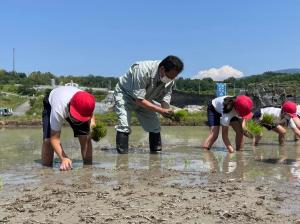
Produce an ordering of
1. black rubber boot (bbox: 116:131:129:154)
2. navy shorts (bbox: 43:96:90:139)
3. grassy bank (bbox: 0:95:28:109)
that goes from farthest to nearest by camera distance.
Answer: grassy bank (bbox: 0:95:28:109) < black rubber boot (bbox: 116:131:129:154) < navy shorts (bbox: 43:96:90:139)

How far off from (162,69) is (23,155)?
9.27ft

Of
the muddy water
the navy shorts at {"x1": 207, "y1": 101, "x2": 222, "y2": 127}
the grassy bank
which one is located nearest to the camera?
the muddy water

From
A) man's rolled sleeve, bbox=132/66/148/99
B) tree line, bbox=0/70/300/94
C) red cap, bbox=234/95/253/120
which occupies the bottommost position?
red cap, bbox=234/95/253/120

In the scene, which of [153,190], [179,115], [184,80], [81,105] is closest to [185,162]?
[179,115]

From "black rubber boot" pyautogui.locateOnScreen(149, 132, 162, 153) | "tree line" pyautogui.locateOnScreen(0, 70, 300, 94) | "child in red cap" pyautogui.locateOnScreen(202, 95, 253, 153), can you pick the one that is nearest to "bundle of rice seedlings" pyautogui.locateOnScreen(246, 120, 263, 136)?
"child in red cap" pyautogui.locateOnScreen(202, 95, 253, 153)

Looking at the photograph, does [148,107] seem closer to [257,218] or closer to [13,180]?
[13,180]

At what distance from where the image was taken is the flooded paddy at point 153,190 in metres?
3.76

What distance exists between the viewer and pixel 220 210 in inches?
154

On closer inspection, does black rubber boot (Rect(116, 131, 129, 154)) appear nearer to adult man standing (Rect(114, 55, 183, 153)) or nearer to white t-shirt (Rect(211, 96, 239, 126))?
adult man standing (Rect(114, 55, 183, 153))

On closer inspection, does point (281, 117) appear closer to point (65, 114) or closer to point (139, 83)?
point (139, 83)

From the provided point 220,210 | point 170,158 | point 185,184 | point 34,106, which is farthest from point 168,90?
point 34,106

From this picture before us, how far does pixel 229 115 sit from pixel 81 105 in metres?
3.72

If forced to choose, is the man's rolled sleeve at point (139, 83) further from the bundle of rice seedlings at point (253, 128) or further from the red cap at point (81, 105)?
the bundle of rice seedlings at point (253, 128)

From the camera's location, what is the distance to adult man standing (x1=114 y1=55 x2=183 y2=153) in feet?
25.4
